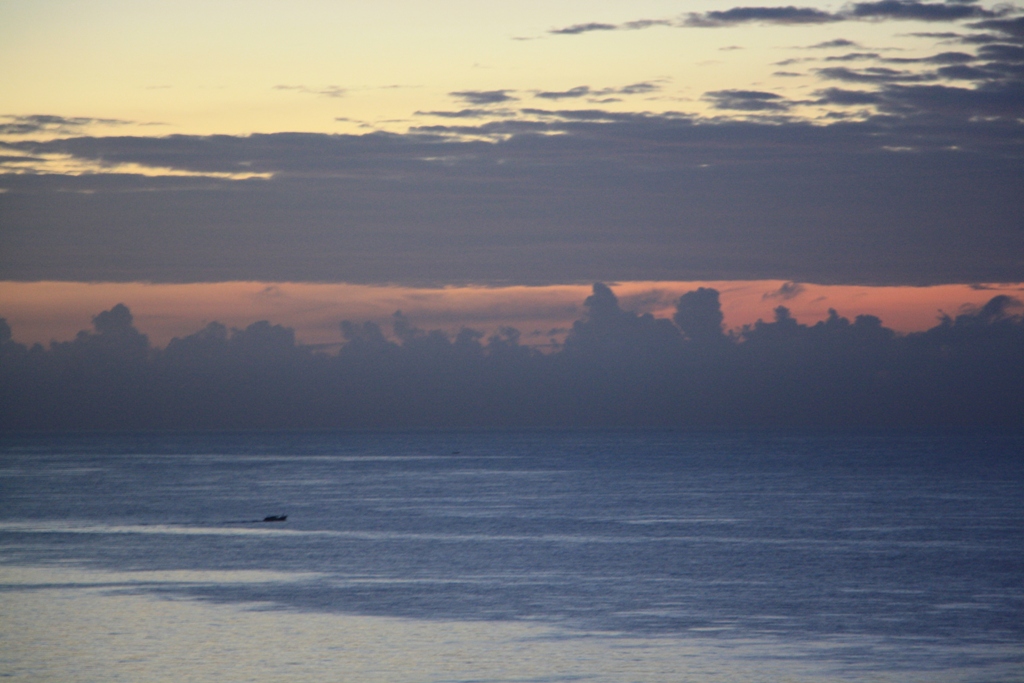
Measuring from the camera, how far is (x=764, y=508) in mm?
128250

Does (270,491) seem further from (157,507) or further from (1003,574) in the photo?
(1003,574)

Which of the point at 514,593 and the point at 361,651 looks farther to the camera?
the point at 514,593

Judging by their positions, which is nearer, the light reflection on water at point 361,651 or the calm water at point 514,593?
the light reflection on water at point 361,651

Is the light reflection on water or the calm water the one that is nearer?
the light reflection on water

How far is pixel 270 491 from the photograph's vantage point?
16300cm

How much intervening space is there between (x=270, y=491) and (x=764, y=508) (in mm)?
72374

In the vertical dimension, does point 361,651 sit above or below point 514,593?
above

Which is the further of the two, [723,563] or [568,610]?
[723,563]

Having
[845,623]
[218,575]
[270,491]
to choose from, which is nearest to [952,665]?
[845,623]

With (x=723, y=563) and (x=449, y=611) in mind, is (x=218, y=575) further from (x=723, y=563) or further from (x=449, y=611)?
(x=723, y=563)

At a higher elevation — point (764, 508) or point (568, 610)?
point (568, 610)

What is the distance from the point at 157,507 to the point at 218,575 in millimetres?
64957

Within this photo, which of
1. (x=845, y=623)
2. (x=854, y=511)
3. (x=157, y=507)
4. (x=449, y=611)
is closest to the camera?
(x=845, y=623)

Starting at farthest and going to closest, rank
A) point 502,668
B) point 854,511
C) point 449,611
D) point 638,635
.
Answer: point 854,511 < point 449,611 < point 638,635 < point 502,668
